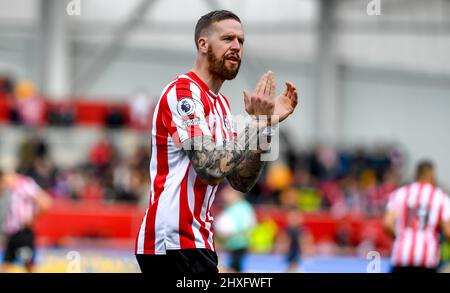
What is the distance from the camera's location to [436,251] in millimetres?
9227

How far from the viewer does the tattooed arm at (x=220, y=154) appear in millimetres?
4031

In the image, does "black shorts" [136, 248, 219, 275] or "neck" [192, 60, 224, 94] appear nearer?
"black shorts" [136, 248, 219, 275]

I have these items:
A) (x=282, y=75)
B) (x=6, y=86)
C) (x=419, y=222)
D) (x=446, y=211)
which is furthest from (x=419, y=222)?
(x=282, y=75)

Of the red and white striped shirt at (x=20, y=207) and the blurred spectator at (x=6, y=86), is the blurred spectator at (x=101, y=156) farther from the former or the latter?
the red and white striped shirt at (x=20, y=207)

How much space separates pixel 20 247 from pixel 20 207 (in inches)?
19.6

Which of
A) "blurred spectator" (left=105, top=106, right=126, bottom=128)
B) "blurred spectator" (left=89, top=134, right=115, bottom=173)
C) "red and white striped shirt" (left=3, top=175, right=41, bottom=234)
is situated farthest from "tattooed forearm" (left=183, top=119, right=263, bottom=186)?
"blurred spectator" (left=105, top=106, right=126, bottom=128)

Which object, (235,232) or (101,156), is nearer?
(235,232)

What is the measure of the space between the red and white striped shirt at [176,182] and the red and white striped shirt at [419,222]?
520cm

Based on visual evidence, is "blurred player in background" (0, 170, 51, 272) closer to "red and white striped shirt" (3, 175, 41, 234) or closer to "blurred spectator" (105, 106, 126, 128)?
"red and white striped shirt" (3, 175, 41, 234)

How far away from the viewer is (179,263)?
4.16 metres

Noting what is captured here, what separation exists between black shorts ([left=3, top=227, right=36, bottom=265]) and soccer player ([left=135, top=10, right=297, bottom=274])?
309 inches

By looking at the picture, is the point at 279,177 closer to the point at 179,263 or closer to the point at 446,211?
the point at 446,211

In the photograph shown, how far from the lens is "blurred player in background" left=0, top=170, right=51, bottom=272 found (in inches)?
468
